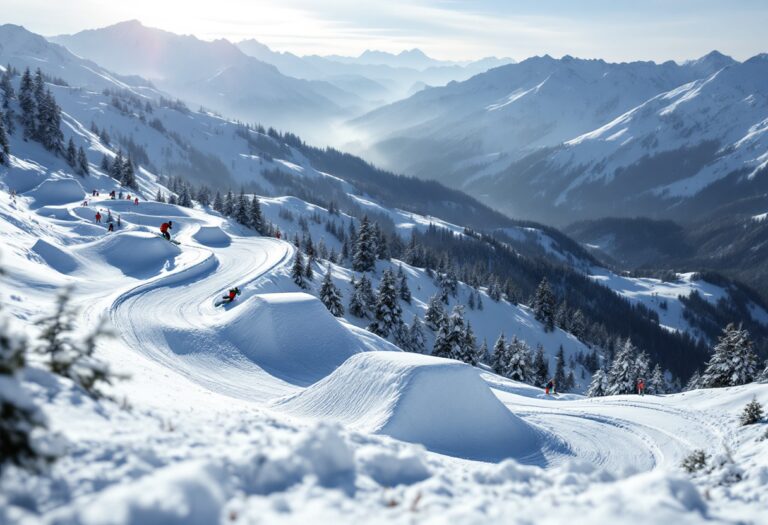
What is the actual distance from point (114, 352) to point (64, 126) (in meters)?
119

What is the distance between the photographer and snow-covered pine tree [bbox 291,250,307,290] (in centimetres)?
4506

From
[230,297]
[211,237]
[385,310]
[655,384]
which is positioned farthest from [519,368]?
[211,237]

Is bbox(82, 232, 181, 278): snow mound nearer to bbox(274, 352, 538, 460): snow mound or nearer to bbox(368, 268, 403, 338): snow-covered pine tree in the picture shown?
bbox(274, 352, 538, 460): snow mound

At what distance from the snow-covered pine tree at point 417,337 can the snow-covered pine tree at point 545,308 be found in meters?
46.7

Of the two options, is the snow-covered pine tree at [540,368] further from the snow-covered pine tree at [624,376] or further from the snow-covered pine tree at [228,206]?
the snow-covered pine tree at [228,206]

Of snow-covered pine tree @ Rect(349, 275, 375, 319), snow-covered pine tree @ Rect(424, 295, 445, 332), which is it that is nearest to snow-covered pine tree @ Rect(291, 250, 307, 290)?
snow-covered pine tree @ Rect(349, 275, 375, 319)

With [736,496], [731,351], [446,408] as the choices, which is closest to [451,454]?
[446,408]

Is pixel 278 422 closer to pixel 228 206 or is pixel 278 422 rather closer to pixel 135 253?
pixel 135 253

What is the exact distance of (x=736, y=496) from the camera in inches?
328

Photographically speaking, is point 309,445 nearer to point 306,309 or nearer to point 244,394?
point 244,394

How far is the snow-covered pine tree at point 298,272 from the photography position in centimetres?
4506

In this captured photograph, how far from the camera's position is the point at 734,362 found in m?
33.7

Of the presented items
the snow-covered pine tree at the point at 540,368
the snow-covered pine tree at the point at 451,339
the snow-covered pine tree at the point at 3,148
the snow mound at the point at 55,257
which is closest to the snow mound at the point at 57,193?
the snow-covered pine tree at the point at 3,148

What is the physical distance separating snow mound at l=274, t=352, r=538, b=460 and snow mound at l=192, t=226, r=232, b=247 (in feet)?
118
